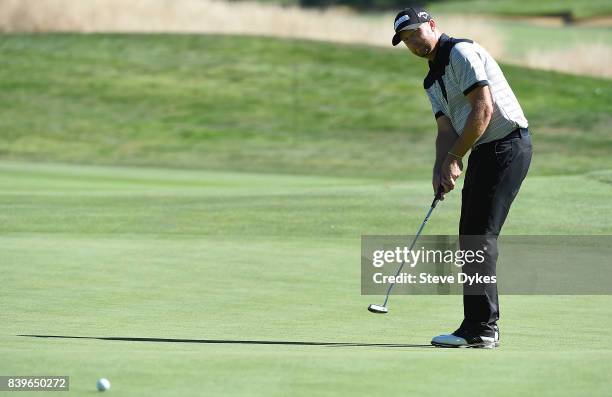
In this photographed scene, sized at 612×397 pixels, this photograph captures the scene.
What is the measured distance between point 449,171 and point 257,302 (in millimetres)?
1765

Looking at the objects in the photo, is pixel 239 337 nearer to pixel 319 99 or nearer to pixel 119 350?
pixel 119 350

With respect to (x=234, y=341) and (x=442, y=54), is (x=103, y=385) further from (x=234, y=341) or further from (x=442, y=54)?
(x=442, y=54)

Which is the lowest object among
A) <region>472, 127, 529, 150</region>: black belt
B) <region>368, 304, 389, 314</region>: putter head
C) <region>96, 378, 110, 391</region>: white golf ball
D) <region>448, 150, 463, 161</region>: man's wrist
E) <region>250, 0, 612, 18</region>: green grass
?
<region>96, 378, 110, 391</region>: white golf ball

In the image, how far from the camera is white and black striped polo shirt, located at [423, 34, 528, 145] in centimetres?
673

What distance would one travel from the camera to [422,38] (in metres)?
6.88

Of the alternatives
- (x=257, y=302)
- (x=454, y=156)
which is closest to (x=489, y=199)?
(x=454, y=156)

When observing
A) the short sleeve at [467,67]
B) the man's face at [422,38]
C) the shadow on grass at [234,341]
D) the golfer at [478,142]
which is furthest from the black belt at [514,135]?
the shadow on grass at [234,341]

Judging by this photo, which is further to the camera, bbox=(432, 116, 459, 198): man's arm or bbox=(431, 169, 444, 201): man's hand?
bbox=(432, 116, 459, 198): man's arm

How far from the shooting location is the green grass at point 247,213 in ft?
17.3

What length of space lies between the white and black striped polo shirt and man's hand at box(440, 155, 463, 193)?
0.16 meters

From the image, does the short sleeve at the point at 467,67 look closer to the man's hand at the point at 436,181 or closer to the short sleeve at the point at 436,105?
the short sleeve at the point at 436,105

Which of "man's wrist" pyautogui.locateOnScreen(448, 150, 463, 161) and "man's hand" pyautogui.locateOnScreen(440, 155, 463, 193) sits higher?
"man's wrist" pyautogui.locateOnScreen(448, 150, 463, 161)

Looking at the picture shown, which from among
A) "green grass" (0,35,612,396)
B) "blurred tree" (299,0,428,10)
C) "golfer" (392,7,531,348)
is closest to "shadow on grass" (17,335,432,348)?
"green grass" (0,35,612,396)

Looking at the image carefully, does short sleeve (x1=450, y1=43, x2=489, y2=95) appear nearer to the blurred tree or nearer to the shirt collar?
the shirt collar
